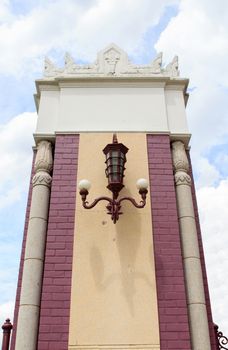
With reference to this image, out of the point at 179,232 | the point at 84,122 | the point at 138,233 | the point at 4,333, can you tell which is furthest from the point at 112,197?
the point at 4,333

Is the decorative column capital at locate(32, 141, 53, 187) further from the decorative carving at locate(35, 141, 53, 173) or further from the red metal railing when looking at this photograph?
the red metal railing

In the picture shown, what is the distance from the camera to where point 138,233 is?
5.62 m

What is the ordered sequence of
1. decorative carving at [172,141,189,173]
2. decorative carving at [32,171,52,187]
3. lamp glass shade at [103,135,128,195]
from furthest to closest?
decorative carving at [172,141,189,173] → decorative carving at [32,171,52,187] → lamp glass shade at [103,135,128,195]

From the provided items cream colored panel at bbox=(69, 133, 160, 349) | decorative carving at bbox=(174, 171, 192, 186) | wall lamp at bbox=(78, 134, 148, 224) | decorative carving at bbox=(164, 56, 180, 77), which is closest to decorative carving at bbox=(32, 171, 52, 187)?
cream colored panel at bbox=(69, 133, 160, 349)

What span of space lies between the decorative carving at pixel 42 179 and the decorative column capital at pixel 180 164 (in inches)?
79.3

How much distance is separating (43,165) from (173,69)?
9.97 ft

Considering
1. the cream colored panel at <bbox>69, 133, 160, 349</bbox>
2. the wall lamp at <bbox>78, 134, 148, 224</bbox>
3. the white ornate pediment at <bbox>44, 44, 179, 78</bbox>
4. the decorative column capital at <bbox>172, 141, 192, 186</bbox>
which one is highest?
the white ornate pediment at <bbox>44, 44, 179, 78</bbox>

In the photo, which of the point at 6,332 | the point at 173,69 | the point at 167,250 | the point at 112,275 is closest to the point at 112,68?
the point at 173,69

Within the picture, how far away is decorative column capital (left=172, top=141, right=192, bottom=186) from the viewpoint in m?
6.19

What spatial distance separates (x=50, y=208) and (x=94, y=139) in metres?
1.41

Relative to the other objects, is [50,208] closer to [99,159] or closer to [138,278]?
[99,159]

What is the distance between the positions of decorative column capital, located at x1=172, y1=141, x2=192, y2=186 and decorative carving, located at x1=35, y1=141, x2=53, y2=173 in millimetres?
2032

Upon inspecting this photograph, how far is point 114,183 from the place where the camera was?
5605 mm

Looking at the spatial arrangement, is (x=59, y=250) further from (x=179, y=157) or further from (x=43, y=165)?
(x=179, y=157)
